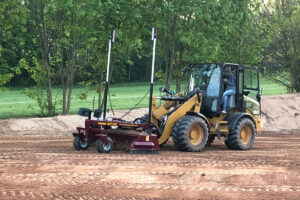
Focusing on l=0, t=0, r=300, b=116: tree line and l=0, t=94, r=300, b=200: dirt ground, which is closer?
l=0, t=94, r=300, b=200: dirt ground

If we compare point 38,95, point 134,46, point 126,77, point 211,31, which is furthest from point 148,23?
point 126,77

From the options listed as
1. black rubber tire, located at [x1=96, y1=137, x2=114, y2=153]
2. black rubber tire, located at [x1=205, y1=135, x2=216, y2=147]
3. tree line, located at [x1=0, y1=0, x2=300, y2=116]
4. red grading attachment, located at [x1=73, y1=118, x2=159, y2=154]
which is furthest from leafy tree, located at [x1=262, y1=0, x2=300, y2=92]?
black rubber tire, located at [x1=96, y1=137, x2=114, y2=153]

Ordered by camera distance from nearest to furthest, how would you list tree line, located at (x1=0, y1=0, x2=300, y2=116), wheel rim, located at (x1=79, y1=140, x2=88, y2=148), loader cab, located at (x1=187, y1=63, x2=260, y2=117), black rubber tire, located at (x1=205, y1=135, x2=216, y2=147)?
wheel rim, located at (x1=79, y1=140, x2=88, y2=148), loader cab, located at (x1=187, y1=63, x2=260, y2=117), black rubber tire, located at (x1=205, y1=135, x2=216, y2=147), tree line, located at (x1=0, y1=0, x2=300, y2=116)

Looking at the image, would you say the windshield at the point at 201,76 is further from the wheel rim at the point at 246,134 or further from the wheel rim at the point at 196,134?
the wheel rim at the point at 246,134

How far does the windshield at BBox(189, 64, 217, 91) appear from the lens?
14656 mm

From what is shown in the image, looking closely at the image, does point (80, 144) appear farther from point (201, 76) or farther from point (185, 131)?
point (201, 76)

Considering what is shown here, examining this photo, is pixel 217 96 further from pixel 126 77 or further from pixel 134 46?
pixel 126 77

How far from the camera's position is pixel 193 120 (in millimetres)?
13320

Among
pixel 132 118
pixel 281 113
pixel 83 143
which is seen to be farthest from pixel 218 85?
pixel 281 113

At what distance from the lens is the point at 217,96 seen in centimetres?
1448

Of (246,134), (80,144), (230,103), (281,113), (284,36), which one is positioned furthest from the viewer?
(284,36)

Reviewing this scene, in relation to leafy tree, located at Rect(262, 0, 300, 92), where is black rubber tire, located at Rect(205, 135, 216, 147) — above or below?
below

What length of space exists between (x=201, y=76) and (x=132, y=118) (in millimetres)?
11186

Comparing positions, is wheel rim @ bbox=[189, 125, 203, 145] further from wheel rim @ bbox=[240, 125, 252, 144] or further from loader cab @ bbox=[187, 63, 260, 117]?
wheel rim @ bbox=[240, 125, 252, 144]
